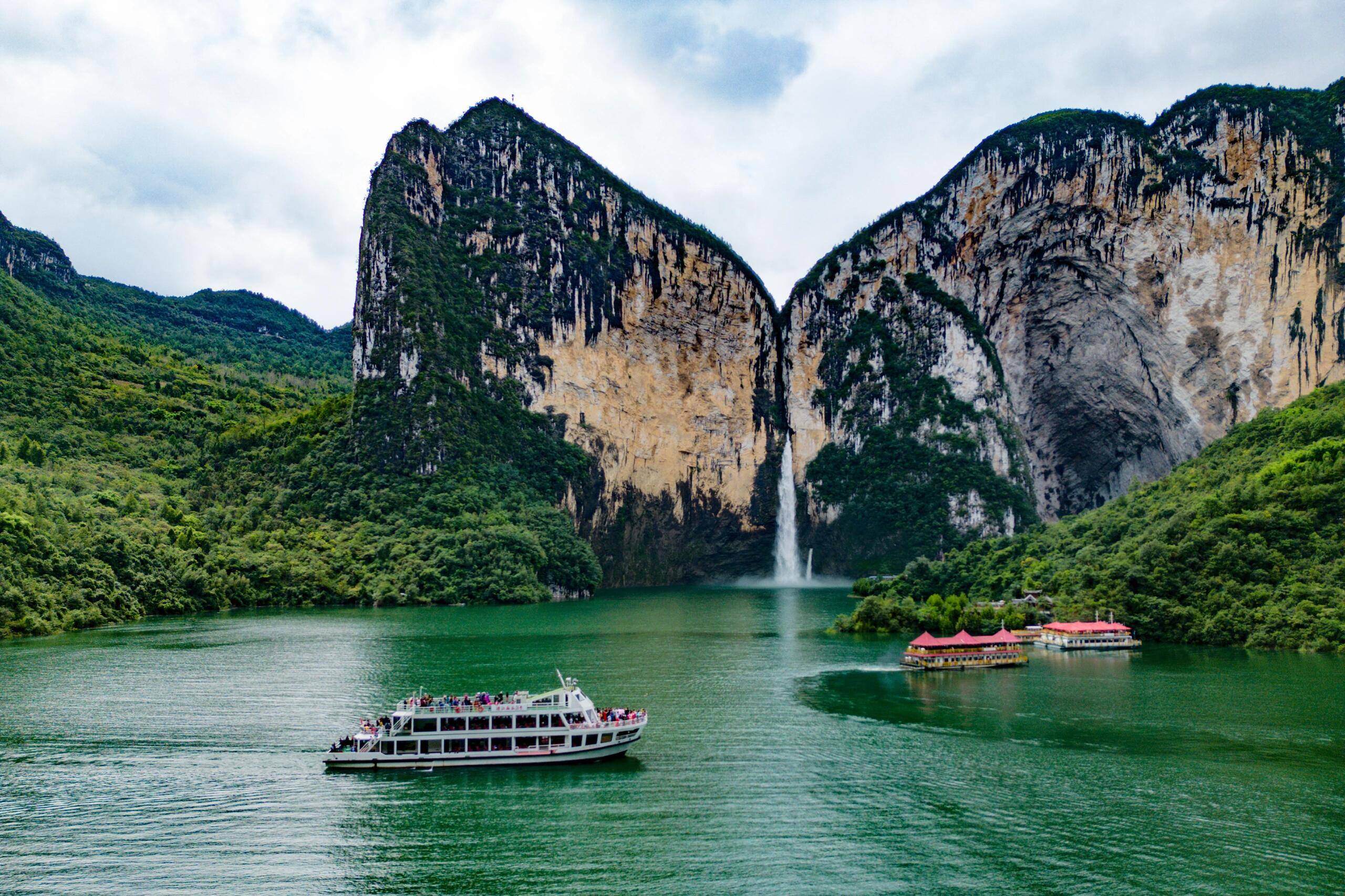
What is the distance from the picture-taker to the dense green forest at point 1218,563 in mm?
40031

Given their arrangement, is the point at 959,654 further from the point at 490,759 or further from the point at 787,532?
the point at 787,532

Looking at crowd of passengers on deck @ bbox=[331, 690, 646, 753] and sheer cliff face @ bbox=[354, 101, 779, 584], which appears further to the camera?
sheer cliff face @ bbox=[354, 101, 779, 584]

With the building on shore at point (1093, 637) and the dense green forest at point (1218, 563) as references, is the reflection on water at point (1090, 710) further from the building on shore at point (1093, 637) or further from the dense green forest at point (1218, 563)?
the dense green forest at point (1218, 563)

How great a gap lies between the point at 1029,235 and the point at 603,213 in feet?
121

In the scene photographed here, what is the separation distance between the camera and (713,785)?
21.2 metres

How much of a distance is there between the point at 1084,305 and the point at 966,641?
2110 inches

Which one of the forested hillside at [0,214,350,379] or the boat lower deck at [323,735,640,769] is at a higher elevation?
the forested hillside at [0,214,350,379]

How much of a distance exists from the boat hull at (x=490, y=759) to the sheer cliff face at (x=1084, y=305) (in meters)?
66.9

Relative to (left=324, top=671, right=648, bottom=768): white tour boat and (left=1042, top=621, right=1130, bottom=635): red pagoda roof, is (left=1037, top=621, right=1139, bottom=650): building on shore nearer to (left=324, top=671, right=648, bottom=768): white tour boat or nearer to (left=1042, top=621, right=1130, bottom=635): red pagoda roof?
(left=1042, top=621, right=1130, bottom=635): red pagoda roof

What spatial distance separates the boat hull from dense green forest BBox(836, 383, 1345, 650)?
80.0 ft

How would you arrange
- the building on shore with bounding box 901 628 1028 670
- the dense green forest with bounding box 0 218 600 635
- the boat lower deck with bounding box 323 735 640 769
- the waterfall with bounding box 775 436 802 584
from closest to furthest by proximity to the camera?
the boat lower deck with bounding box 323 735 640 769, the building on shore with bounding box 901 628 1028 670, the dense green forest with bounding box 0 218 600 635, the waterfall with bounding box 775 436 802 584

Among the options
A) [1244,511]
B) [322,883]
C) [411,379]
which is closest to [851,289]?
[411,379]

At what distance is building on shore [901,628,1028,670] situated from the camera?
36906mm

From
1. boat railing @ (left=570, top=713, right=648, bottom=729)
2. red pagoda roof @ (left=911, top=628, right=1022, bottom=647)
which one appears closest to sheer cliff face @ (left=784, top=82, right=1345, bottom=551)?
red pagoda roof @ (left=911, top=628, right=1022, bottom=647)
